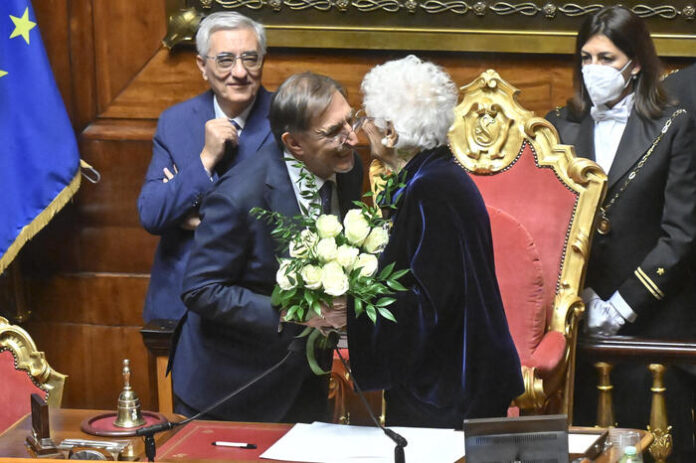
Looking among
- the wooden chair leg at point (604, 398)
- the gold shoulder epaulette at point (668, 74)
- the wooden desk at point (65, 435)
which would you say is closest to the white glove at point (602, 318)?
the wooden chair leg at point (604, 398)

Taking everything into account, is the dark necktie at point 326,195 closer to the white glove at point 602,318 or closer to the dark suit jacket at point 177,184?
the dark suit jacket at point 177,184

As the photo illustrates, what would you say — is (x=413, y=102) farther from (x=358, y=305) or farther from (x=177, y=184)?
(x=177, y=184)

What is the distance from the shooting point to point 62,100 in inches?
185

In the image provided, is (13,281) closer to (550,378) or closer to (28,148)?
(28,148)

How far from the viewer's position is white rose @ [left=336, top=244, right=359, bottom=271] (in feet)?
8.64

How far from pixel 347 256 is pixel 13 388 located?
1.07 metres

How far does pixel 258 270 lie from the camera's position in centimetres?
306

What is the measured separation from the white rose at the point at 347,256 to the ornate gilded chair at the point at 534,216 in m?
1.07

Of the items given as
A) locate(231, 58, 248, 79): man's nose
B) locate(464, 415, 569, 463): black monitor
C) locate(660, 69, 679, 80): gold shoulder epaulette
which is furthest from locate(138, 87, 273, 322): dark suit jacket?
locate(464, 415, 569, 463): black monitor

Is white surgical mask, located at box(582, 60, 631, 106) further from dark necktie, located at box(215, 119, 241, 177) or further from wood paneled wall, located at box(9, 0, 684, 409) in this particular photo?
dark necktie, located at box(215, 119, 241, 177)

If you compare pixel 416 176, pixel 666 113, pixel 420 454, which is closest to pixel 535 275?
pixel 666 113

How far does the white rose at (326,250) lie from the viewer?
2645 mm

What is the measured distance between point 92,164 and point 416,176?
245 centimetres

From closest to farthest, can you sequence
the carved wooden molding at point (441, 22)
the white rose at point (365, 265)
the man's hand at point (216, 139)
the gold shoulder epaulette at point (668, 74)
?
the white rose at point (365, 265), the man's hand at point (216, 139), the gold shoulder epaulette at point (668, 74), the carved wooden molding at point (441, 22)
